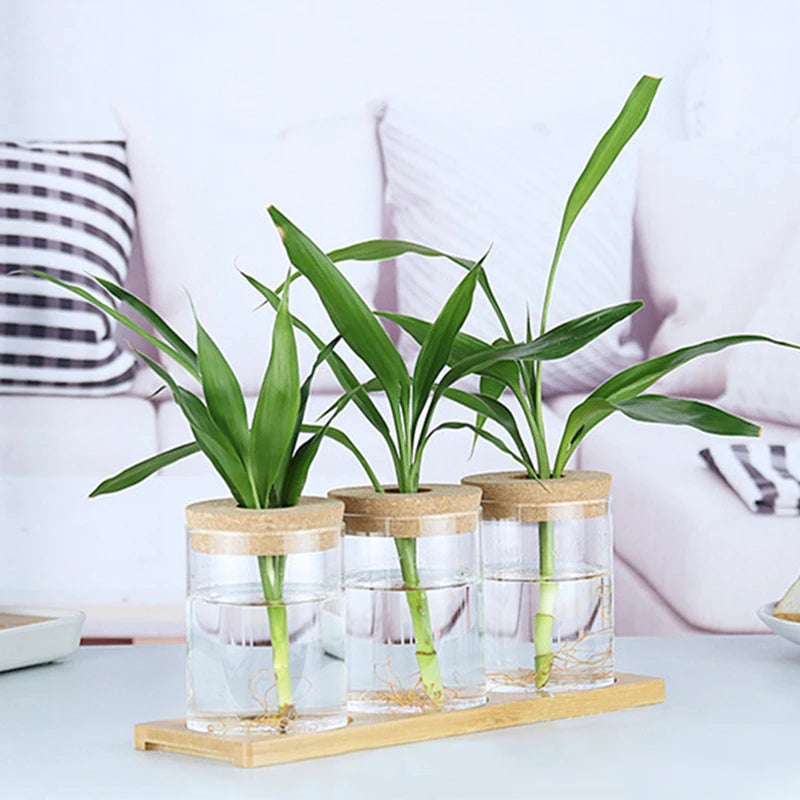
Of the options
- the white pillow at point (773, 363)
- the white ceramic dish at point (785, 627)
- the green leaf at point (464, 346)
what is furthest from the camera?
the white pillow at point (773, 363)

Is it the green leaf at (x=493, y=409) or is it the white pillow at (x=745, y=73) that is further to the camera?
the white pillow at (x=745, y=73)

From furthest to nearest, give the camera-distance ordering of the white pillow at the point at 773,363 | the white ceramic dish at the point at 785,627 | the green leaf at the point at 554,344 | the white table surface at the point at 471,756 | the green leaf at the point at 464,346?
the white pillow at the point at 773,363
the white ceramic dish at the point at 785,627
the green leaf at the point at 464,346
the green leaf at the point at 554,344
the white table surface at the point at 471,756

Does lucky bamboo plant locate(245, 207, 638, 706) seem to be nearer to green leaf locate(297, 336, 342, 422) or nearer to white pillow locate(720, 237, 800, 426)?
green leaf locate(297, 336, 342, 422)

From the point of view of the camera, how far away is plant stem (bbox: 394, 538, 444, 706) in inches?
38.6

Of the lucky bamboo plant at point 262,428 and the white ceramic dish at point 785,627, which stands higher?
the lucky bamboo plant at point 262,428

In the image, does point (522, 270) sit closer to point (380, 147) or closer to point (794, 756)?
point (380, 147)

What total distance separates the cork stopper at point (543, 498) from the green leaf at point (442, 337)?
103 mm

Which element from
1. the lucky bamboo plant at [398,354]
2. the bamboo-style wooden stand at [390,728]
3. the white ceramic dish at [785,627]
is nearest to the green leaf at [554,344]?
the lucky bamboo plant at [398,354]

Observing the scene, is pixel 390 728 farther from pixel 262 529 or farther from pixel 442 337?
pixel 442 337

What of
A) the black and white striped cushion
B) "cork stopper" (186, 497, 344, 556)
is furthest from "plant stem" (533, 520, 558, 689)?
the black and white striped cushion

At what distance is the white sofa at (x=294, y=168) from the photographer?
2.14m

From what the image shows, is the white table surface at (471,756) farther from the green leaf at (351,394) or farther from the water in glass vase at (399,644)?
the green leaf at (351,394)

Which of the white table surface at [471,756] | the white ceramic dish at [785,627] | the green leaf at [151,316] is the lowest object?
the white table surface at [471,756]

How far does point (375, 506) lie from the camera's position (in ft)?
3.20
